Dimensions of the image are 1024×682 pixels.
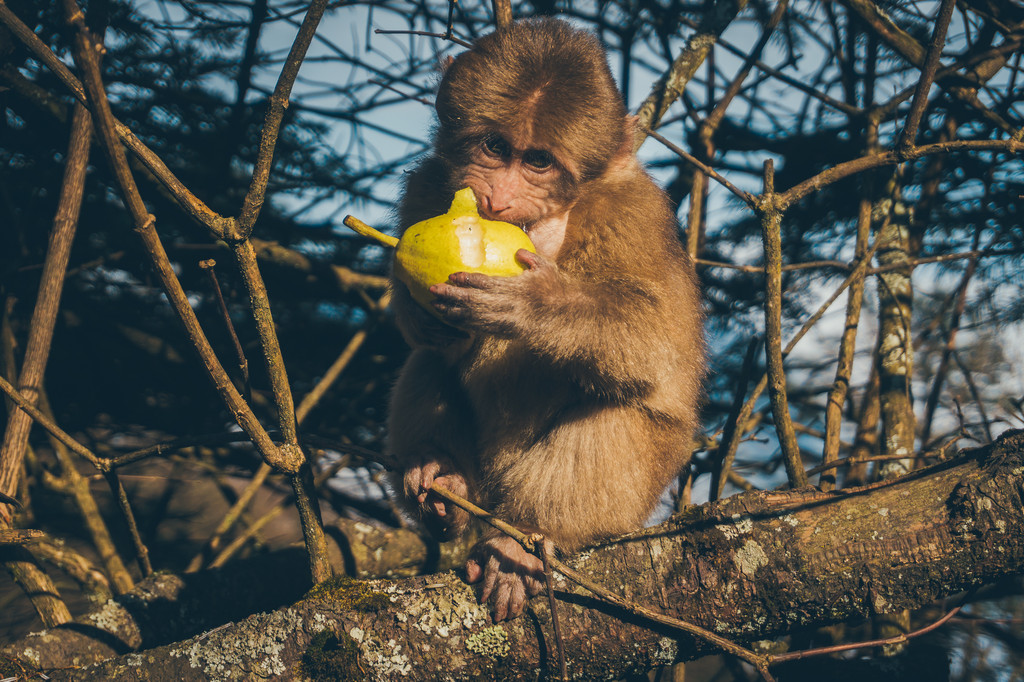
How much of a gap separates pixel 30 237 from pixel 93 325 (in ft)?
1.85

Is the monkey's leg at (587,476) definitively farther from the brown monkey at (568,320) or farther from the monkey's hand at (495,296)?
the monkey's hand at (495,296)

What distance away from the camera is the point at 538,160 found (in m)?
3.14

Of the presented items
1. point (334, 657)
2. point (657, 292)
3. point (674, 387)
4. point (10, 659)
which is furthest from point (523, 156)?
point (10, 659)

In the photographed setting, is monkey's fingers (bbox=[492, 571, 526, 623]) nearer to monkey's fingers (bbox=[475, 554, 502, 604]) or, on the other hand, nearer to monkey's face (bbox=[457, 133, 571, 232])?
monkey's fingers (bbox=[475, 554, 502, 604])

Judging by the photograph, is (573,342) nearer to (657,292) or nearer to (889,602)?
(657,292)

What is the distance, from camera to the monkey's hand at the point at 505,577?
8.02 feet

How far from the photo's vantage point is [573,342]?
2721 mm

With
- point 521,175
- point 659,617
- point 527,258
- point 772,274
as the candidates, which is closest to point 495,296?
point 527,258

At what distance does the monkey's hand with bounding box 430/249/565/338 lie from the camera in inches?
93.7

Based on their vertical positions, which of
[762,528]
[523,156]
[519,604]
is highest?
[523,156]

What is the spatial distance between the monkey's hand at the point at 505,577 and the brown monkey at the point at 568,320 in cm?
10

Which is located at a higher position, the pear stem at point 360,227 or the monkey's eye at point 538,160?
the monkey's eye at point 538,160

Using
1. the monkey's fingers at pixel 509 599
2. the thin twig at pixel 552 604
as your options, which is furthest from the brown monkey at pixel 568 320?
the thin twig at pixel 552 604

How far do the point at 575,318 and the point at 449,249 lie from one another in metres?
0.65
